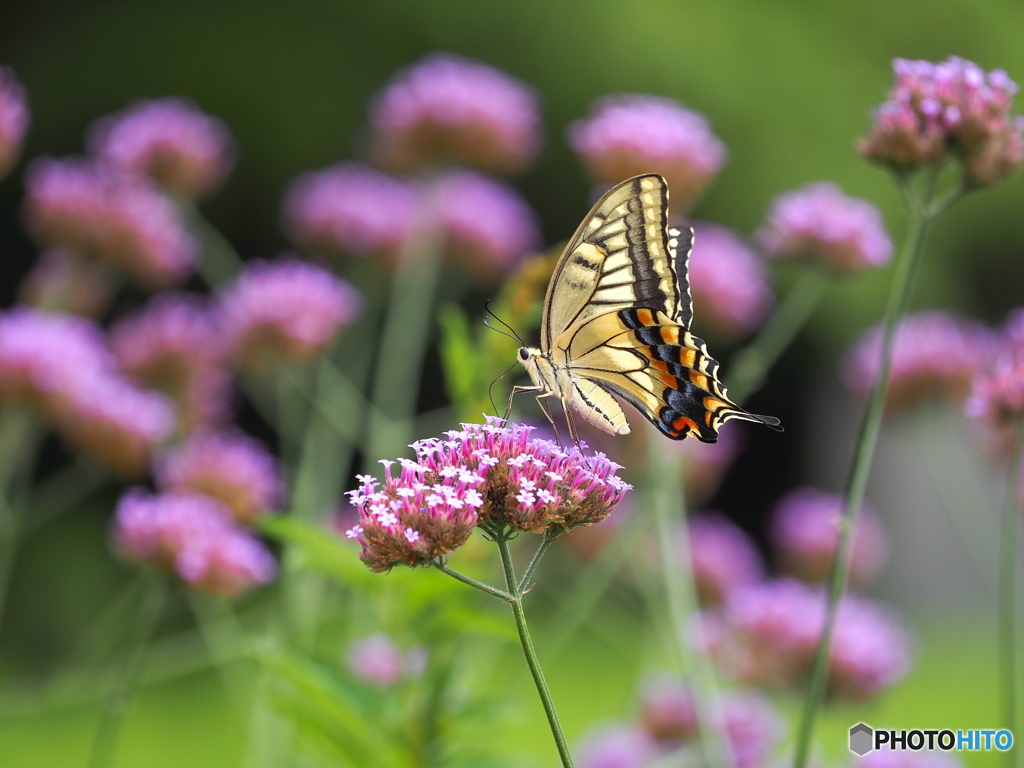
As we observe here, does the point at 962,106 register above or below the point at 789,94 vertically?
below

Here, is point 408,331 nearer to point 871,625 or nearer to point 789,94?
point 871,625

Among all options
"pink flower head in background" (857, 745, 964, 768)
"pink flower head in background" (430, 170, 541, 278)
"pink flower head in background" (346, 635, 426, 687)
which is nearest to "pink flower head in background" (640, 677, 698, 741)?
"pink flower head in background" (857, 745, 964, 768)

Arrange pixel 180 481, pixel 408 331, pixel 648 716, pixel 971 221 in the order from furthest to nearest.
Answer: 1. pixel 971 221
2. pixel 408 331
3. pixel 648 716
4. pixel 180 481

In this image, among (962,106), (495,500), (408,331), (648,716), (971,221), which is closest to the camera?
(495,500)

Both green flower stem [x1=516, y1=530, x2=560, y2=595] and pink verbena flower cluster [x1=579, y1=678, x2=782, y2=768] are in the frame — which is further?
pink verbena flower cluster [x1=579, y1=678, x2=782, y2=768]

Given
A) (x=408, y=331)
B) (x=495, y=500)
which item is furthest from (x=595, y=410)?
(x=408, y=331)

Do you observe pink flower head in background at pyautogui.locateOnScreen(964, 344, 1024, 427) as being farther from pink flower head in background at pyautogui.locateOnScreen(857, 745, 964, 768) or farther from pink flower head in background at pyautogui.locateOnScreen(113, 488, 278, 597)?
pink flower head in background at pyautogui.locateOnScreen(113, 488, 278, 597)

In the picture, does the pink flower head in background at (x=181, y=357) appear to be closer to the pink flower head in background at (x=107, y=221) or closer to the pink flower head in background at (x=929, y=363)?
the pink flower head in background at (x=107, y=221)
